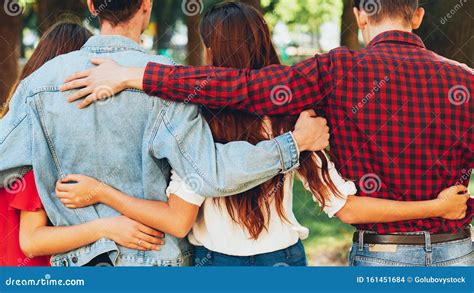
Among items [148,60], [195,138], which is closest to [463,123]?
[195,138]

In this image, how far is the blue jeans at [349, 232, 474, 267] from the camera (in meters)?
2.88

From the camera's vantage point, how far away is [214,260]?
2988 mm

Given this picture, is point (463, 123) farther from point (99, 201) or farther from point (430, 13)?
point (430, 13)

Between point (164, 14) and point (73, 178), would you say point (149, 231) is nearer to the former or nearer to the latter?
point (73, 178)

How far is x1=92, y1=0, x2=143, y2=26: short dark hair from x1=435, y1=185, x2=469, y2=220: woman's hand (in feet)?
4.80

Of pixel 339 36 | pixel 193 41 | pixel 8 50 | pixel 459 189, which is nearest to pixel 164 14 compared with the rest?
pixel 193 41

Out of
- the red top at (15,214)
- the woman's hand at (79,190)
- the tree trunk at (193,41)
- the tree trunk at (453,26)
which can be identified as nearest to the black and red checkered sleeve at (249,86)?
the woman's hand at (79,190)

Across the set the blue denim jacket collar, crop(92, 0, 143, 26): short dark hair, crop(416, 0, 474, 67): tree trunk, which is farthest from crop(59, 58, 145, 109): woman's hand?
crop(416, 0, 474, 67): tree trunk

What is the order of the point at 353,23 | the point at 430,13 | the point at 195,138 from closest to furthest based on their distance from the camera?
1. the point at 195,138
2. the point at 430,13
3. the point at 353,23

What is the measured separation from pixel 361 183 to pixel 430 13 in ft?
7.71

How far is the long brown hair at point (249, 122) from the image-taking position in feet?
9.68

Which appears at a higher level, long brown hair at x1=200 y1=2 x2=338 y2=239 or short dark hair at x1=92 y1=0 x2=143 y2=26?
short dark hair at x1=92 y1=0 x2=143 y2=26

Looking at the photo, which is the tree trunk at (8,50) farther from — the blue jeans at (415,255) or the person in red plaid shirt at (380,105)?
the blue jeans at (415,255)

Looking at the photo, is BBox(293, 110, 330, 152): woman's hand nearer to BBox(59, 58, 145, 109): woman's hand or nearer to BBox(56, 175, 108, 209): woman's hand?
BBox(59, 58, 145, 109): woman's hand
